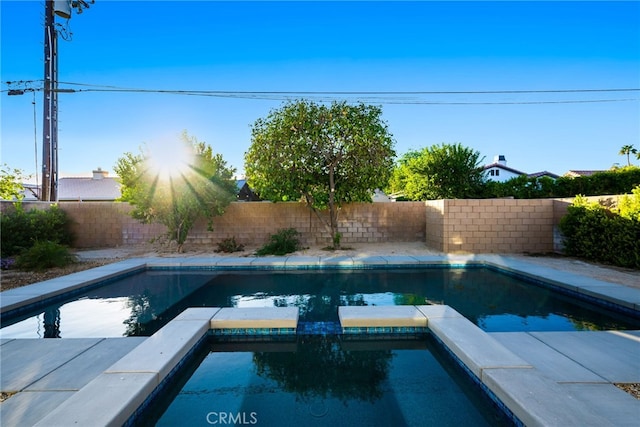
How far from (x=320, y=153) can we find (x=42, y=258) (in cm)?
768

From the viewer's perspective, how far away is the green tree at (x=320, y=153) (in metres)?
9.89

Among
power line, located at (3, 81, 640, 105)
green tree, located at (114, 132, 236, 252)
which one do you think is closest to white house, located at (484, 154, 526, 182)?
power line, located at (3, 81, 640, 105)

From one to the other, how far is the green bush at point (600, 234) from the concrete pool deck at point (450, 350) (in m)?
3.48

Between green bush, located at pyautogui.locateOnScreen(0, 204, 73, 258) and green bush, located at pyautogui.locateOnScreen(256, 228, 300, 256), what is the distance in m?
5.79

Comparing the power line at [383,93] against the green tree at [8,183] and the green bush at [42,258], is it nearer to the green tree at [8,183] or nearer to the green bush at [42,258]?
the green tree at [8,183]

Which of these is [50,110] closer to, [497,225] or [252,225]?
[252,225]

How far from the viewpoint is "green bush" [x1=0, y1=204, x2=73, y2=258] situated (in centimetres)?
875

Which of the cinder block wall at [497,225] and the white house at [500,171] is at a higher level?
the white house at [500,171]

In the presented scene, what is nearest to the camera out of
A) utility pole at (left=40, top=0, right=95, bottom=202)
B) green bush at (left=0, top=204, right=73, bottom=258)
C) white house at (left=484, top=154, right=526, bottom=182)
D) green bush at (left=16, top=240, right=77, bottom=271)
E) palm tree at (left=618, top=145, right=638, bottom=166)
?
green bush at (left=16, top=240, right=77, bottom=271)

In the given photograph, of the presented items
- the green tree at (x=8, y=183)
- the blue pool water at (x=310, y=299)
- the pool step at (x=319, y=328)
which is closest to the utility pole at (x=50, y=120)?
the green tree at (x=8, y=183)

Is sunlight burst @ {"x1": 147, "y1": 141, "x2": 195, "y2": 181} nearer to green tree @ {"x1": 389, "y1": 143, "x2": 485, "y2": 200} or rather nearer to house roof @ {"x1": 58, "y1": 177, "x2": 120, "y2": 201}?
green tree @ {"x1": 389, "y1": 143, "x2": 485, "y2": 200}

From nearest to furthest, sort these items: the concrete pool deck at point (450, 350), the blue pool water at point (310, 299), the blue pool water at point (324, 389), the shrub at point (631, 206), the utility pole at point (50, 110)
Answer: the concrete pool deck at point (450, 350), the blue pool water at point (324, 389), the blue pool water at point (310, 299), the shrub at point (631, 206), the utility pole at point (50, 110)

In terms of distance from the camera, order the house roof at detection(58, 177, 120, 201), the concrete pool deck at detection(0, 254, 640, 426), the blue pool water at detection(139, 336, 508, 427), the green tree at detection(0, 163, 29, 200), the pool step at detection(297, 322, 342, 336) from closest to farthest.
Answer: the concrete pool deck at detection(0, 254, 640, 426), the blue pool water at detection(139, 336, 508, 427), the pool step at detection(297, 322, 342, 336), the green tree at detection(0, 163, 29, 200), the house roof at detection(58, 177, 120, 201)

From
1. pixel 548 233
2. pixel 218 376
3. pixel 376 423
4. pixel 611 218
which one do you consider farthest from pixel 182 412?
pixel 548 233
